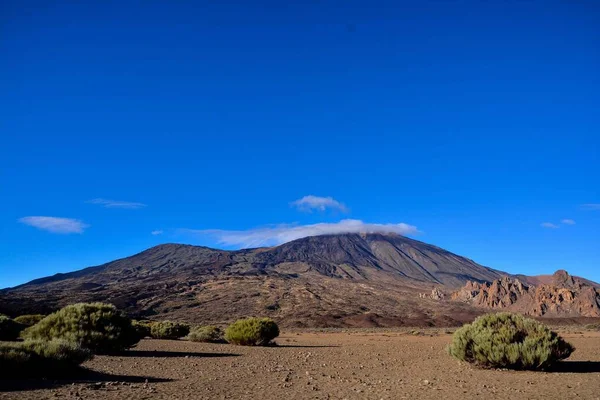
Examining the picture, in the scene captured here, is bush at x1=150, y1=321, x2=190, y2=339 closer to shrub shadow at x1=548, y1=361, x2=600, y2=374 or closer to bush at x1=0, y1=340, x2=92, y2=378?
bush at x1=0, y1=340, x2=92, y2=378

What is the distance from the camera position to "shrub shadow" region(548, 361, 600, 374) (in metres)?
13.5

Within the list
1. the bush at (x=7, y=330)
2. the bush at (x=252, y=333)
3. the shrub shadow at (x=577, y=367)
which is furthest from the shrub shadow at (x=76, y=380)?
the bush at (x=252, y=333)

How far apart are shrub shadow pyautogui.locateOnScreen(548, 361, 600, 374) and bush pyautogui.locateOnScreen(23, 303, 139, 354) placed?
14.7m

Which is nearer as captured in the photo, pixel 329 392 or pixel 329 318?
pixel 329 392

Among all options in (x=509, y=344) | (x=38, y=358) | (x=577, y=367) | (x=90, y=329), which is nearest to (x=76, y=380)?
(x=38, y=358)

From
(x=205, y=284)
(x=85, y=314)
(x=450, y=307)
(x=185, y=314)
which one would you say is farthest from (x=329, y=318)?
(x=85, y=314)

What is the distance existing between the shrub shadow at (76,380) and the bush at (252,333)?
1395cm

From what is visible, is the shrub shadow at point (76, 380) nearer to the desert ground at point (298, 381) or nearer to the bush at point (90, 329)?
the desert ground at point (298, 381)

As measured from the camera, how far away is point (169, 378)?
10625mm

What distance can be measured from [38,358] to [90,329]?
6957mm

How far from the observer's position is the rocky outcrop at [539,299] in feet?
283

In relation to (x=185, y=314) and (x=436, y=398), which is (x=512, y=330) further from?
(x=185, y=314)

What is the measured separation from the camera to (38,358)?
959 centimetres

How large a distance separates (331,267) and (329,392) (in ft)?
587
